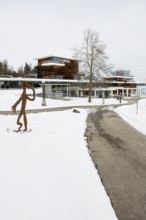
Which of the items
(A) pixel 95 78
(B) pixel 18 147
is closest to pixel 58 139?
(B) pixel 18 147

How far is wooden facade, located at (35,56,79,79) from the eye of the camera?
5975 cm

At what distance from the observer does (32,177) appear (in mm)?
5520

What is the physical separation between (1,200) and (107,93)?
6334 centimetres

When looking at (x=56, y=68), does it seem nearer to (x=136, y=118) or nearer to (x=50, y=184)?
(x=136, y=118)

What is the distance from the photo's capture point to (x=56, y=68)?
60.2 meters

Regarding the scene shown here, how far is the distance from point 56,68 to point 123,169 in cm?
5563

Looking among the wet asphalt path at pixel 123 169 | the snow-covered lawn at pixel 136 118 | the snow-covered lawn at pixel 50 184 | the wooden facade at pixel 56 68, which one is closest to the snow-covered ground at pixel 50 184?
the snow-covered lawn at pixel 50 184

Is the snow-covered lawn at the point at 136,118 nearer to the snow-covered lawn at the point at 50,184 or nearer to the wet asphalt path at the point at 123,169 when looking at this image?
the wet asphalt path at the point at 123,169

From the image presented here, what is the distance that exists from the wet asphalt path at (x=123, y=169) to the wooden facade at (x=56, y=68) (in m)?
49.8

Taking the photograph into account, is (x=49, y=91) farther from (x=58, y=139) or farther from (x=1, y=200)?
(x=1, y=200)

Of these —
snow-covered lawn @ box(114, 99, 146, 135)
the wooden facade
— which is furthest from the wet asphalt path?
the wooden facade

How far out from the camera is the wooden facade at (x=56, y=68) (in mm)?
59750

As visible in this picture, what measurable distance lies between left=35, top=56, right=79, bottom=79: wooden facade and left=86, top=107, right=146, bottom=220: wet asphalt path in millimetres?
49848

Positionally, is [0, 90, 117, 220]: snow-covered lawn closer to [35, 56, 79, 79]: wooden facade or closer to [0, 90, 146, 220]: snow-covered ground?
[0, 90, 146, 220]: snow-covered ground
